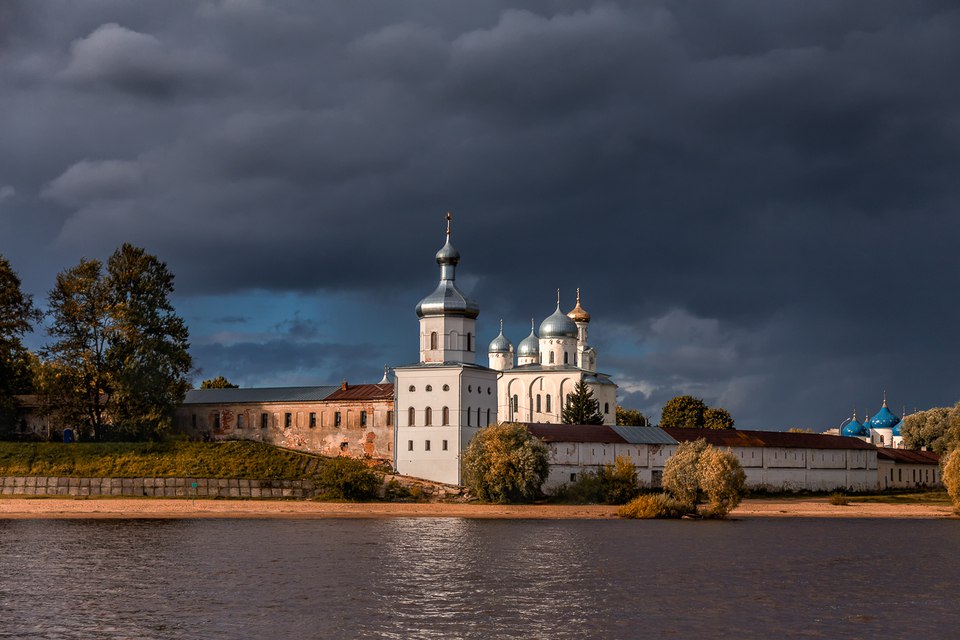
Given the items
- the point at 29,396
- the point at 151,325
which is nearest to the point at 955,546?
the point at 151,325

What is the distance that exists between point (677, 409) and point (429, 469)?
34715 millimetres

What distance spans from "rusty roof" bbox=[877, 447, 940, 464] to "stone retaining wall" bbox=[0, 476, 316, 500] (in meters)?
42.3

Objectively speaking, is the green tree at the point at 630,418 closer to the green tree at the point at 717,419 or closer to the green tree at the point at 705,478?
the green tree at the point at 717,419

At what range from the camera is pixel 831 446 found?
243 ft

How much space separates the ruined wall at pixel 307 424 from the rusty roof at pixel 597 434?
7.71m

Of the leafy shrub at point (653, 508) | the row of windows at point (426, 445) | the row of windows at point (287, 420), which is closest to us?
the leafy shrub at point (653, 508)

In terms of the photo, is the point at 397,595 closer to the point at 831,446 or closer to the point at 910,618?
the point at 910,618

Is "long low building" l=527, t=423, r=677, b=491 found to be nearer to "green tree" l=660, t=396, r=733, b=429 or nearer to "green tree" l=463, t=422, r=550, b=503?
"green tree" l=463, t=422, r=550, b=503

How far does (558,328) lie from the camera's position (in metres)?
83.7

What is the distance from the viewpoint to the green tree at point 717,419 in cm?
8879


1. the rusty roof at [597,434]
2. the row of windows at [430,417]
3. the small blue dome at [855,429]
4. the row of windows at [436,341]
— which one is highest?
the row of windows at [436,341]

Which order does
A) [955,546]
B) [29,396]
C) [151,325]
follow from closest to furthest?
[955,546] → [151,325] → [29,396]

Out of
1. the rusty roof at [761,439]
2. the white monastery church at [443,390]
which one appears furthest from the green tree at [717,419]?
the white monastery church at [443,390]

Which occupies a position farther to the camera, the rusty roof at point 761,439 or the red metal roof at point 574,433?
the rusty roof at point 761,439
